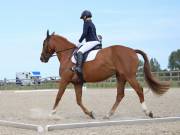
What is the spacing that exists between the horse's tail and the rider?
3.66 ft

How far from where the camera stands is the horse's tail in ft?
39.5

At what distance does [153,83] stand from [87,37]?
1979mm

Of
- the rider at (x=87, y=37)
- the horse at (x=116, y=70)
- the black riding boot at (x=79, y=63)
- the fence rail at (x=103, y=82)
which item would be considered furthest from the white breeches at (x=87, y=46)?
the fence rail at (x=103, y=82)

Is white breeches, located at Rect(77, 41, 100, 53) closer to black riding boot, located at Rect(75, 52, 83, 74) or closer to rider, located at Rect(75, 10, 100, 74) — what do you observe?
rider, located at Rect(75, 10, 100, 74)

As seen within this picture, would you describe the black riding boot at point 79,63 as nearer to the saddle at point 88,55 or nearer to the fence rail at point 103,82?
the saddle at point 88,55

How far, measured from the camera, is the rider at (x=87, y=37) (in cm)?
1214

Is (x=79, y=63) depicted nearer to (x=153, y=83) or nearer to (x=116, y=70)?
(x=116, y=70)

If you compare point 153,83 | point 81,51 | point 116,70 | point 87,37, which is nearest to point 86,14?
point 87,37

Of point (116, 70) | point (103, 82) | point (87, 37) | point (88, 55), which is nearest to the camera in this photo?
point (116, 70)

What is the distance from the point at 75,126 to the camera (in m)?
9.12

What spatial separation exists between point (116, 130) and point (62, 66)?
13.8ft

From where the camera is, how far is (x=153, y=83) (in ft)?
39.8

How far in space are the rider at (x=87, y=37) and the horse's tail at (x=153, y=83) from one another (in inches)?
44.0

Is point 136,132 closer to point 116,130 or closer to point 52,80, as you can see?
point 116,130
